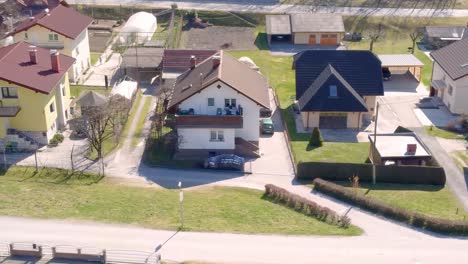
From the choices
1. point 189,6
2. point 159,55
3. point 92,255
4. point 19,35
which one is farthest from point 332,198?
point 189,6

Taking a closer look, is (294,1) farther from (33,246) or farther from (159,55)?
(33,246)

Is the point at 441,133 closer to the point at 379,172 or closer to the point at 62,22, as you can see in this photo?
the point at 379,172

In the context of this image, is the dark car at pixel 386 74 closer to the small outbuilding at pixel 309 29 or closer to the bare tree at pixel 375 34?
the bare tree at pixel 375 34

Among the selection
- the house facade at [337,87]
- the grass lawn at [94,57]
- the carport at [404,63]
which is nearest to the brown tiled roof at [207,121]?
the house facade at [337,87]

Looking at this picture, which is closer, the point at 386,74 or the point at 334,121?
the point at 334,121

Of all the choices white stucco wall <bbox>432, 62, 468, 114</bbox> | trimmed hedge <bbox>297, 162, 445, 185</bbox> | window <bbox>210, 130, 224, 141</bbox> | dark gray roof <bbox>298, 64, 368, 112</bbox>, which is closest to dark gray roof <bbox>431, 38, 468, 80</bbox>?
white stucco wall <bbox>432, 62, 468, 114</bbox>

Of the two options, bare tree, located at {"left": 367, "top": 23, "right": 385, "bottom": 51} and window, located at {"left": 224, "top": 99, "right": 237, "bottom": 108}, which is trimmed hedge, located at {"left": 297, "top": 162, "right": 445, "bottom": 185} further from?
bare tree, located at {"left": 367, "top": 23, "right": 385, "bottom": 51}

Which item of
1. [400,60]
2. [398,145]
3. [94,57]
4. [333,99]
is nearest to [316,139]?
[333,99]
